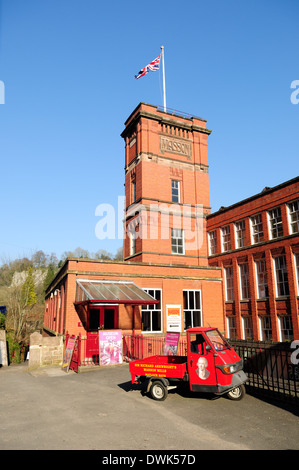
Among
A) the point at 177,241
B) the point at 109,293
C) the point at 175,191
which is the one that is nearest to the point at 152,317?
the point at 109,293

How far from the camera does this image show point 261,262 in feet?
84.4

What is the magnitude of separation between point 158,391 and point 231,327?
18.5m

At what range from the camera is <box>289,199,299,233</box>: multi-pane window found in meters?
23.2

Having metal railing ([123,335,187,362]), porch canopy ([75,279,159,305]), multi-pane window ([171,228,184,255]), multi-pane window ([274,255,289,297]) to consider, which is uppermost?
multi-pane window ([171,228,184,255])

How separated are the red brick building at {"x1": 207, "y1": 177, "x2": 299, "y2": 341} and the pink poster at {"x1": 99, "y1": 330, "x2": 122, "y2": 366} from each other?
503 inches

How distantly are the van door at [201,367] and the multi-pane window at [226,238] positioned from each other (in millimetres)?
19708

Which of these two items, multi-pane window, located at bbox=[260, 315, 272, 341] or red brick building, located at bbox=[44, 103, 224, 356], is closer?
red brick building, located at bbox=[44, 103, 224, 356]

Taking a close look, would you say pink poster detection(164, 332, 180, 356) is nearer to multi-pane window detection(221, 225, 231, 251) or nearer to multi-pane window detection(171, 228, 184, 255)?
multi-pane window detection(171, 228, 184, 255)

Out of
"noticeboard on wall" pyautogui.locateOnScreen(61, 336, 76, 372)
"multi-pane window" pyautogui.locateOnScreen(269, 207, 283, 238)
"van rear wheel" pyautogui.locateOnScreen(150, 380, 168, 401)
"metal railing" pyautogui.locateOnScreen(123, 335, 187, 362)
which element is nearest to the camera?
"van rear wheel" pyautogui.locateOnScreen(150, 380, 168, 401)

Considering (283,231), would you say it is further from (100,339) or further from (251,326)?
(100,339)

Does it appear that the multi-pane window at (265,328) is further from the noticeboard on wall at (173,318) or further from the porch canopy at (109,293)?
the porch canopy at (109,293)

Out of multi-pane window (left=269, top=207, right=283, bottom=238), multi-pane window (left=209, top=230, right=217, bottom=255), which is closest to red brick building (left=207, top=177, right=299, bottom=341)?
multi-pane window (left=269, top=207, right=283, bottom=238)

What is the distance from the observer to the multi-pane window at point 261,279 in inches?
987
